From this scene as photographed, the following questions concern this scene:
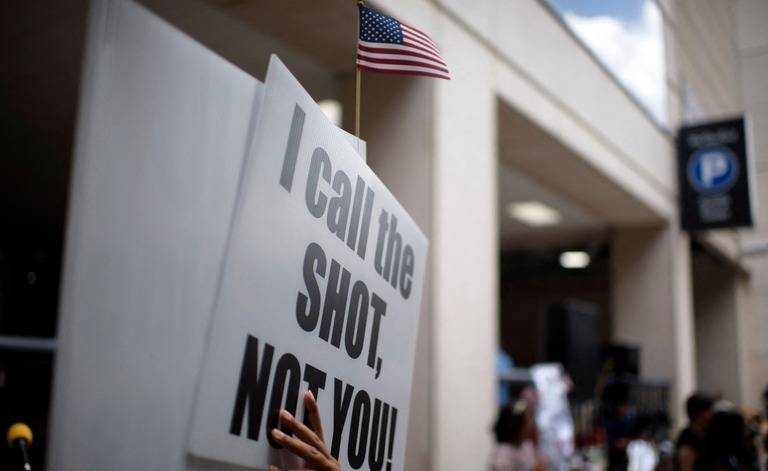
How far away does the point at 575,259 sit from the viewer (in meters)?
18.4

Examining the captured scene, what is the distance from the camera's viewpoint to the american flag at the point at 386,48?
2.49 m

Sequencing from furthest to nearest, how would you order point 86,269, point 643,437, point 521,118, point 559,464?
point 643,437
point 521,118
point 559,464
point 86,269

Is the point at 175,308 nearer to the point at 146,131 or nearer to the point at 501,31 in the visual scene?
the point at 146,131

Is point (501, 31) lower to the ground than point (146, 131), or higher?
higher

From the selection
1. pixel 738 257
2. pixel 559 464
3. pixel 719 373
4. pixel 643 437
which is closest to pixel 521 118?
pixel 559 464

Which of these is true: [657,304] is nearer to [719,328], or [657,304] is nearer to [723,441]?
[719,328]

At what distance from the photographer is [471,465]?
5.79 metres

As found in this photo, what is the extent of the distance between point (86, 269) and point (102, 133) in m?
0.25

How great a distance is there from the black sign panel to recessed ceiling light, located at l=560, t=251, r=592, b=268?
4689mm

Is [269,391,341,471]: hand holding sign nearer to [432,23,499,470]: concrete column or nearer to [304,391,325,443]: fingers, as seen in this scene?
[304,391,325,443]: fingers

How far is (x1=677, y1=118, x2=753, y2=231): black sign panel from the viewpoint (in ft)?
38.8

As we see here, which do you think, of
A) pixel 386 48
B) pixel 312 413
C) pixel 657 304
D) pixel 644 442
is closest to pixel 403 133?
pixel 386 48

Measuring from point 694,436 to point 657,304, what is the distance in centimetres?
785

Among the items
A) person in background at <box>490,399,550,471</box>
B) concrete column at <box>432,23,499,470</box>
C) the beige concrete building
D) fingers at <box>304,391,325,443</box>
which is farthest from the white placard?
person in background at <box>490,399,550,471</box>
